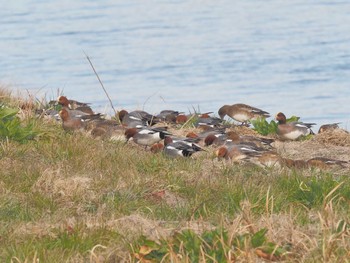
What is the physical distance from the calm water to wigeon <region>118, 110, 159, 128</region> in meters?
1.26

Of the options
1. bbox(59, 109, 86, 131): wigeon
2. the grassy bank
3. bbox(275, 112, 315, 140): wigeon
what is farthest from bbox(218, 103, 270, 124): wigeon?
the grassy bank

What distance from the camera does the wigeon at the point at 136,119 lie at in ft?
43.2

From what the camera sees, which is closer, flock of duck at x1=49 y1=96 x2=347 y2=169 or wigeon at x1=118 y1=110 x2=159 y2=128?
flock of duck at x1=49 y1=96 x2=347 y2=169

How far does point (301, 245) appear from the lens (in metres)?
6.58

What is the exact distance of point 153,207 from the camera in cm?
815

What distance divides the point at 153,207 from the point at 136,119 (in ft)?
17.9

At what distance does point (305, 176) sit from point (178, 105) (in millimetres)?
10709

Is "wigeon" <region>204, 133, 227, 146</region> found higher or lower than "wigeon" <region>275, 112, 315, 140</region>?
higher

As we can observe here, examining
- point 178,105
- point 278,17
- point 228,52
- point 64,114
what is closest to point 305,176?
point 64,114

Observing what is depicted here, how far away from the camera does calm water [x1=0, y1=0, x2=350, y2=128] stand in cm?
2031

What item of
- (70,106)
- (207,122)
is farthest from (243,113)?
(70,106)

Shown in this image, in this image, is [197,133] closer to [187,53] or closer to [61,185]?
[61,185]

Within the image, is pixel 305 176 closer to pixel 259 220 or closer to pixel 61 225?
pixel 259 220

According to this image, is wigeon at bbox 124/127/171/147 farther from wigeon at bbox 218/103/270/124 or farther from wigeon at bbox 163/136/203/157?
wigeon at bbox 218/103/270/124
